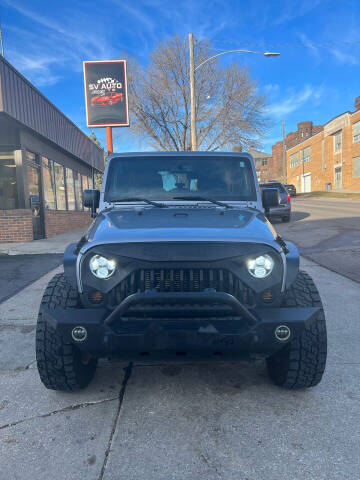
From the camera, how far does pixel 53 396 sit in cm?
269

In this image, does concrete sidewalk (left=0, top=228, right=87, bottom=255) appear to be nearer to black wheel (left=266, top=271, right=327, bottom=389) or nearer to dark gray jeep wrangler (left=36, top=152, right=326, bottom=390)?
dark gray jeep wrangler (left=36, top=152, right=326, bottom=390)

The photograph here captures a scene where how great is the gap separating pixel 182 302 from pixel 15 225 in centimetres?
1077

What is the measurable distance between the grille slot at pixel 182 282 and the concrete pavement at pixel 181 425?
797mm

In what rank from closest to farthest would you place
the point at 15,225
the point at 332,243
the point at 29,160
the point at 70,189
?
1. the point at 332,243
2. the point at 15,225
3. the point at 29,160
4. the point at 70,189

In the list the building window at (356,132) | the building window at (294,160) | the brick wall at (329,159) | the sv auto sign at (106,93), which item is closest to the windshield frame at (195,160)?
the sv auto sign at (106,93)

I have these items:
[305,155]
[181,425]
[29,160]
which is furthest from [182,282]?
[305,155]

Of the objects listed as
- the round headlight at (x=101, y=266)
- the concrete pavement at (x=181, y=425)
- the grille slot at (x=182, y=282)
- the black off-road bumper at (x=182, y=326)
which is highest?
the round headlight at (x=101, y=266)

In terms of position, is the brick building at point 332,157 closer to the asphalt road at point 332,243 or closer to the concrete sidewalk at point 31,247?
the asphalt road at point 332,243

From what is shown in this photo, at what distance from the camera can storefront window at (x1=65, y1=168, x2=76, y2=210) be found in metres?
17.4

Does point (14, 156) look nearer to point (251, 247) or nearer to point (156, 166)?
point (156, 166)

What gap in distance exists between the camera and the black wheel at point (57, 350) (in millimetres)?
2451

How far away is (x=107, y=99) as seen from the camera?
14.0m

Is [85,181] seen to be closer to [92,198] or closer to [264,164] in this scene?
[92,198]

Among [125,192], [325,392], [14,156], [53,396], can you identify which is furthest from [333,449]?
[14,156]
